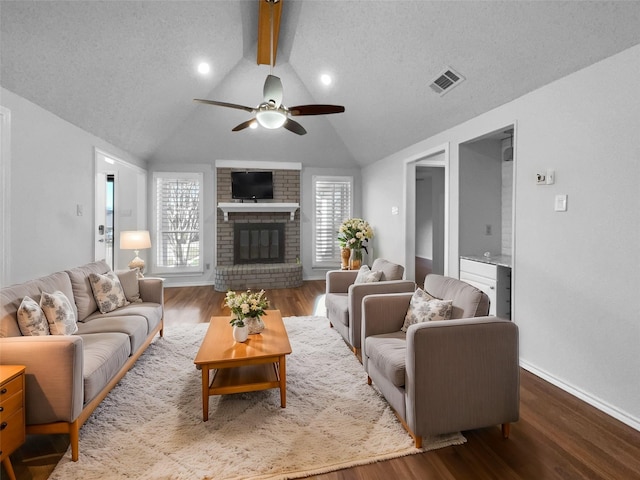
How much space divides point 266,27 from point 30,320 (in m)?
3.72

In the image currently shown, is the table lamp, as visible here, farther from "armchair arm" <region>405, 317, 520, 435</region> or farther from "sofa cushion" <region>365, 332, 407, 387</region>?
"armchair arm" <region>405, 317, 520, 435</region>

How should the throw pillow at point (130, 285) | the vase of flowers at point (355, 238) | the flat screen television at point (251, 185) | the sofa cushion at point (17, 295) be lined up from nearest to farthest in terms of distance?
the sofa cushion at point (17, 295) < the throw pillow at point (130, 285) < the vase of flowers at point (355, 238) < the flat screen television at point (251, 185)

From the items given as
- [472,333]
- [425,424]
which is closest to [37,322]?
[425,424]

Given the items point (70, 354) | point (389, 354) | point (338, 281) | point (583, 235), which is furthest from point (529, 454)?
point (70, 354)

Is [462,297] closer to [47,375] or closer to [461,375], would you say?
[461,375]

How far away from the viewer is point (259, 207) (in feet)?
22.3

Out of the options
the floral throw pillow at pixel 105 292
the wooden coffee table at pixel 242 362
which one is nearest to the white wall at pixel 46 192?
the floral throw pillow at pixel 105 292

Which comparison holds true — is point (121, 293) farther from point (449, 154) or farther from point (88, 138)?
point (449, 154)

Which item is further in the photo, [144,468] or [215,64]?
[215,64]

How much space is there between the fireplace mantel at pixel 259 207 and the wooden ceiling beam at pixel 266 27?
278 centimetres

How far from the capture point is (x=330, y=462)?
183 centimetres

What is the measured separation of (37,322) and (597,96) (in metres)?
4.24

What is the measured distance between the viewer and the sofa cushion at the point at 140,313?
121 inches

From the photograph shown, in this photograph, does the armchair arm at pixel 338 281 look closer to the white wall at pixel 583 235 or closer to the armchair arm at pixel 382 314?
the armchair arm at pixel 382 314
